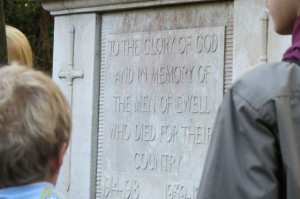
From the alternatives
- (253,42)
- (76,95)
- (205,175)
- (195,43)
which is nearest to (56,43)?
(76,95)

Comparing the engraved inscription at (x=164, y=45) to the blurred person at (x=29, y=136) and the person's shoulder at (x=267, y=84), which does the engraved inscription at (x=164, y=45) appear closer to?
the person's shoulder at (x=267, y=84)

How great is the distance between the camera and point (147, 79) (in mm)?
7879

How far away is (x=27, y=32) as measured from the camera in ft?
51.1

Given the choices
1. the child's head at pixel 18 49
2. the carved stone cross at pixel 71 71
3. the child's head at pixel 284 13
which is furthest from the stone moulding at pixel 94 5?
the child's head at pixel 284 13

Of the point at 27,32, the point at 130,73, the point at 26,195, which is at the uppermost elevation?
the point at 27,32

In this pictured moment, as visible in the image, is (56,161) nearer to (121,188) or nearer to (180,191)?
(180,191)

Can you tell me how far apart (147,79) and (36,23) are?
25.6 ft

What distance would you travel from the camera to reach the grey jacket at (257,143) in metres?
2.58

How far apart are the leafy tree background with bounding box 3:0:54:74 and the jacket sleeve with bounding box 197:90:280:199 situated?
41.0 feet

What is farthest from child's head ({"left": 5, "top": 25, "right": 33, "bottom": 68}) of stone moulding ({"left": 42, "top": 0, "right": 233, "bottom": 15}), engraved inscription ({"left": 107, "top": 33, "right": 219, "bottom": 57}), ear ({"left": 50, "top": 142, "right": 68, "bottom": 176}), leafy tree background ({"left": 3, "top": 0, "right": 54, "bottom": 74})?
leafy tree background ({"left": 3, "top": 0, "right": 54, "bottom": 74})

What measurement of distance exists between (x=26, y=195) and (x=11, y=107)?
203 millimetres

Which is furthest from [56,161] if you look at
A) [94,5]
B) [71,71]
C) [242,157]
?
[71,71]

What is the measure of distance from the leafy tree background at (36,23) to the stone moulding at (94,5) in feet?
20.0

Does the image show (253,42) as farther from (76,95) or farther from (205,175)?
(205,175)
